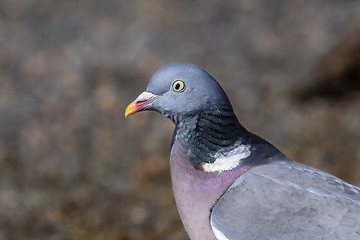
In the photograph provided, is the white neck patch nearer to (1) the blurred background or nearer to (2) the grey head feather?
(2) the grey head feather

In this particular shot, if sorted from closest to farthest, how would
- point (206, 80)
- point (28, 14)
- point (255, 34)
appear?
point (206, 80), point (255, 34), point (28, 14)

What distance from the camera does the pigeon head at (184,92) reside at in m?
3.26

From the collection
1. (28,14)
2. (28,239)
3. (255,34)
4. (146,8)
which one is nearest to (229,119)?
(28,239)

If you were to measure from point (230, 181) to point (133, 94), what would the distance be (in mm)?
5011

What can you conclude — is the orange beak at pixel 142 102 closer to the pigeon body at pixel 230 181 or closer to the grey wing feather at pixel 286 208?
the pigeon body at pixel 230 181

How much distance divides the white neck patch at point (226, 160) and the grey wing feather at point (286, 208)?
12cm

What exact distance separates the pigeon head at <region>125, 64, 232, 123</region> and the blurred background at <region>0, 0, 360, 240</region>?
10.7 feet

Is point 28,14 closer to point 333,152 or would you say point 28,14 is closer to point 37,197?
point 37,197

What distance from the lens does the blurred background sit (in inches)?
268

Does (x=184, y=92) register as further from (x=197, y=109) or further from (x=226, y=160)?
(x=226, y=160)

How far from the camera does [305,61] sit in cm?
808

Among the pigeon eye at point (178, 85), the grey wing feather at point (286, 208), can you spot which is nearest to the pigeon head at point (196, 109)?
the pigeon eye at point (178, 85)

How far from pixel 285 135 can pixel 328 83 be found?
1123 mm

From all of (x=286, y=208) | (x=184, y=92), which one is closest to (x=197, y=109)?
(x=184, y=92)
